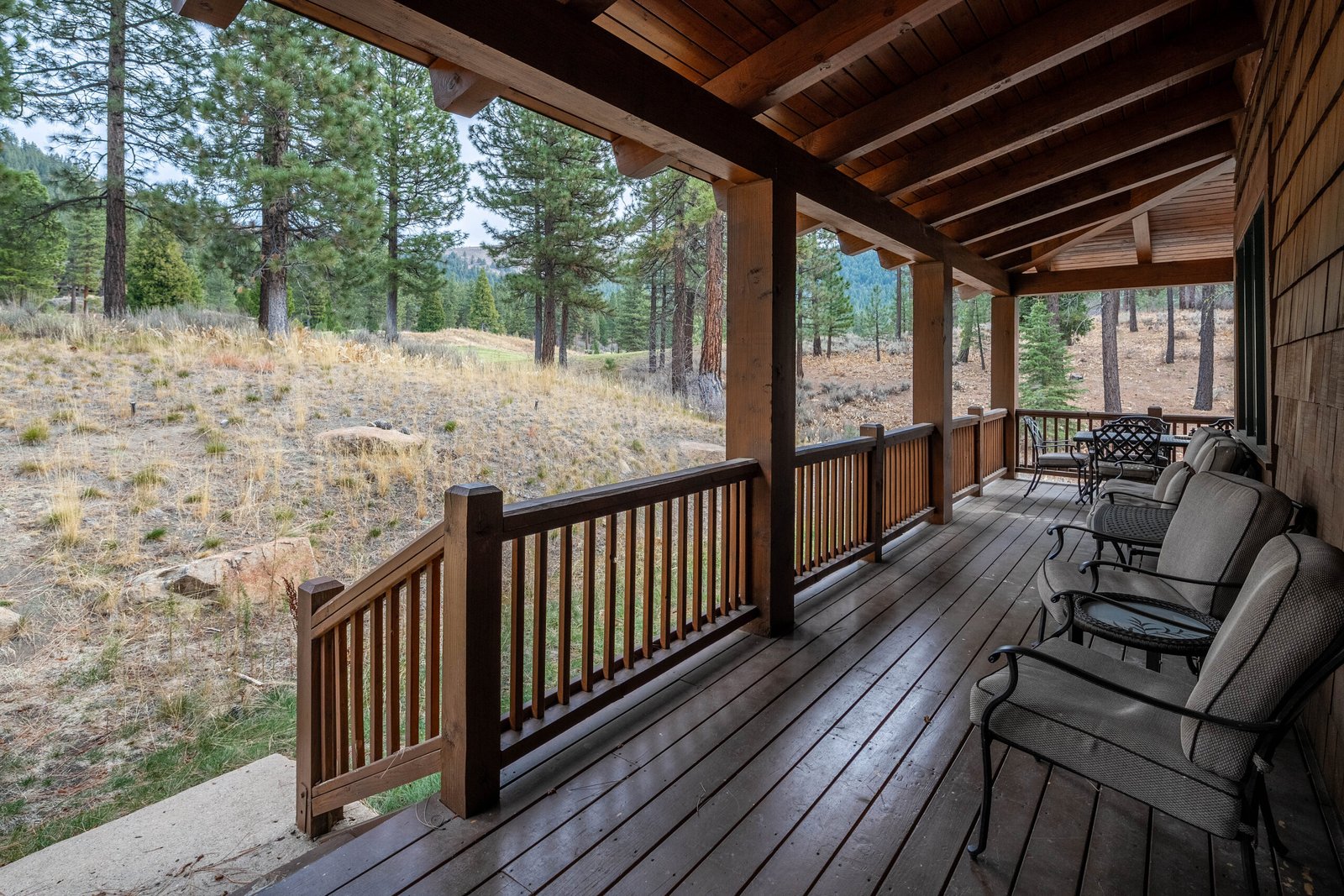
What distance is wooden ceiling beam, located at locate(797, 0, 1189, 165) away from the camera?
8.52 ft

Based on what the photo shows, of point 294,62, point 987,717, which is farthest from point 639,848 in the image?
point 294,62

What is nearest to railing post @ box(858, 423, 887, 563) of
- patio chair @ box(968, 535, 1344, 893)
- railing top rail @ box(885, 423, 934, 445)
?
railing top rail @ box(885, 423, 934, 445)

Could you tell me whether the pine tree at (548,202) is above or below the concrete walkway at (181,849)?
above

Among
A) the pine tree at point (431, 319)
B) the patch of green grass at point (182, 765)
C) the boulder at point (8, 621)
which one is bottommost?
the patch of green grass at point (182, 765)

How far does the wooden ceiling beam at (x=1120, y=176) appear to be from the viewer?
14.6 feet

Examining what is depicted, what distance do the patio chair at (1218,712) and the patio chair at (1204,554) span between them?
654mm

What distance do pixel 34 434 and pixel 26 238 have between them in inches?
182

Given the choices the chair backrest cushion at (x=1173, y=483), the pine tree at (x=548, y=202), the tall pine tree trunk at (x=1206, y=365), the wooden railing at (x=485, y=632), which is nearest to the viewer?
the wooden railing at (x=485, y=632)

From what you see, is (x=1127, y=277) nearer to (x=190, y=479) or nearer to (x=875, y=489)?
(x=875, y=489)

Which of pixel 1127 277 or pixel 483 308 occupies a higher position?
pixel 483 308

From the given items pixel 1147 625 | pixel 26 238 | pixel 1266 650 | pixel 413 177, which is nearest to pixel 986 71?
pixel 1147 625

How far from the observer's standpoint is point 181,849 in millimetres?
2664

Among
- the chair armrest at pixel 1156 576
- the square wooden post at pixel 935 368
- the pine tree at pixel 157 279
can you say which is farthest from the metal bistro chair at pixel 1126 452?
the pine tree at pixel 157 279

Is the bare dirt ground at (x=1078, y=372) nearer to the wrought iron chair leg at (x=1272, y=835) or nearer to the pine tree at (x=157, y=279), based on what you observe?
the wrought iron chair leg at (x=1272, y=835)
